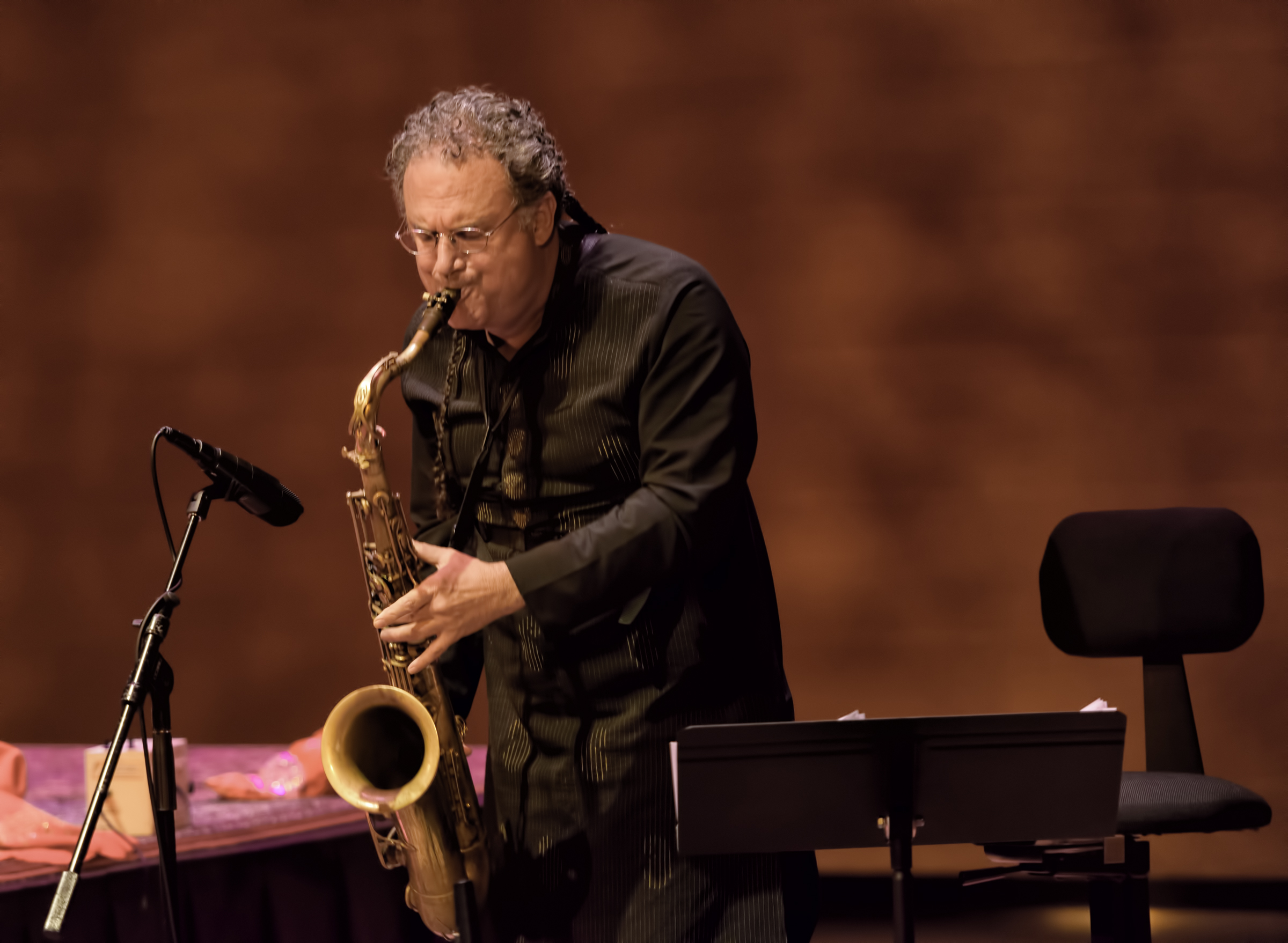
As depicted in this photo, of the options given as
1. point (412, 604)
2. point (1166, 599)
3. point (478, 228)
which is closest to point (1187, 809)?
point (1166, 599)

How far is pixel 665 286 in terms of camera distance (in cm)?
170

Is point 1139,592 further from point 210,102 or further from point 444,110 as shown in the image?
point 210,102

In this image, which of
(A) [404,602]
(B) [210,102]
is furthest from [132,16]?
(A) [404,602]

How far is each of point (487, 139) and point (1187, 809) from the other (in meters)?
1.91

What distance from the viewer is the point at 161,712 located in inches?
68.5

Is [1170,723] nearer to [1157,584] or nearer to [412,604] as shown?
[1157,584]

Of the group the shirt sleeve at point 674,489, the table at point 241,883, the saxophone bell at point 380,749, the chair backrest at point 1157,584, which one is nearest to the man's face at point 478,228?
the shirt sleeve at point 674,489

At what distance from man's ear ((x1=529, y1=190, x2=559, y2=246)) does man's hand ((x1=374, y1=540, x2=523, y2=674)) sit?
0.47 metres

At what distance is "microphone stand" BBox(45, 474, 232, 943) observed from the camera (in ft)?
5.13

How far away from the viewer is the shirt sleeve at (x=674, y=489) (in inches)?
61.2

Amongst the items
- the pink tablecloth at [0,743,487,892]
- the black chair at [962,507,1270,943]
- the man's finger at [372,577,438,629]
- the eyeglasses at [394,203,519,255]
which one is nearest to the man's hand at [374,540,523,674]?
the man's finger at [372,577,438,629]

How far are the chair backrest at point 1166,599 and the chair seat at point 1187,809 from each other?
29 centimetres

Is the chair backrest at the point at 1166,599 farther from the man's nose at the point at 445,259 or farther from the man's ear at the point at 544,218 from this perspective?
the man's nose at the point at 445,259

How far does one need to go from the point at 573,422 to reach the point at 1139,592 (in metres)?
1.74
